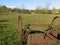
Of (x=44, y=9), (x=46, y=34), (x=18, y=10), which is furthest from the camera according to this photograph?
(x=44, y=9)

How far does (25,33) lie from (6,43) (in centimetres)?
278

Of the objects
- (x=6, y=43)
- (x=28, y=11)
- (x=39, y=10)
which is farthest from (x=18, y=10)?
(x=6, y=43)

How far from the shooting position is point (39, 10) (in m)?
75.9

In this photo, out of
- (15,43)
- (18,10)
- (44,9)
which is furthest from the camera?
(44,9)

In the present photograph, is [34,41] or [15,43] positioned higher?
[34,41]

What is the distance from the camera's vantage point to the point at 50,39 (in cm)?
468

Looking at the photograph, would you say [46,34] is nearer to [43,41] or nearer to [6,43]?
[43,41]

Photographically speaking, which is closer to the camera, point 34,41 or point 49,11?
point 34,41

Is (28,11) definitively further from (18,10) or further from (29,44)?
(29,44)

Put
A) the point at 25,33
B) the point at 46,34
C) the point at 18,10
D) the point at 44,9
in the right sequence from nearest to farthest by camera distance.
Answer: the point at 46,34 < the point at 25,33 < the point at 18,10 < the point at 44,9

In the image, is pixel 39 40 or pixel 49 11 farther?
pixel 49 11

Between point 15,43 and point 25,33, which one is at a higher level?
point 25,33

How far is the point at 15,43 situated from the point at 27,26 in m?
2.41

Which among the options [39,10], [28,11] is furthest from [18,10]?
[39,10]
